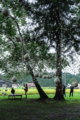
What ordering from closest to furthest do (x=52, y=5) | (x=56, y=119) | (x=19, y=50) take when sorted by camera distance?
(x=56, y=119) < (x=52, y=5) < (x=19, y=50)

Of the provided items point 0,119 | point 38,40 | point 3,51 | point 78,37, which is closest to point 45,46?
point 38,40

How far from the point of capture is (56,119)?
5.27 metres

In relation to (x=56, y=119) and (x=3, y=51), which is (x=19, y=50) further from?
(x=56, y=119)

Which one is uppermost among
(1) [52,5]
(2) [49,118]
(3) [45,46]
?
(1) [52,5]

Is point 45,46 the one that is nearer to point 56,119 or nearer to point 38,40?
point 38,40

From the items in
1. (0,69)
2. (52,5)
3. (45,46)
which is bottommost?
(0,69)

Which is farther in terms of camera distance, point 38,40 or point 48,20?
point 38,40

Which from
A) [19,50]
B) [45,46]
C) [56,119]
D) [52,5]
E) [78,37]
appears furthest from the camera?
[19,50]

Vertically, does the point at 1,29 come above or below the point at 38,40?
above

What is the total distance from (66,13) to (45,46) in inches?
111

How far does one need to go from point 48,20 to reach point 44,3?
77 centimetres

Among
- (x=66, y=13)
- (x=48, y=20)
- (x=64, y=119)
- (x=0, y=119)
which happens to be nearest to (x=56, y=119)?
(x=64, y=119)

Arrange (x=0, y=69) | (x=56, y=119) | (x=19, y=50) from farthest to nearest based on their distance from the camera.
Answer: (x=0, y=69)
(x=19, y=50)
(x=56, y=119)

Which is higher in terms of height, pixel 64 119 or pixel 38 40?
pixel 38 40
